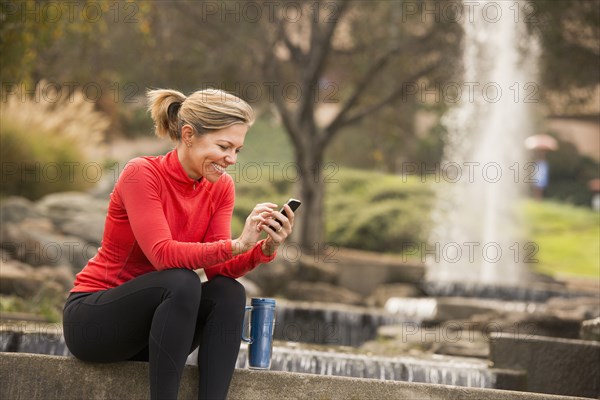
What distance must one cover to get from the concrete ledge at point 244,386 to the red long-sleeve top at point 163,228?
0.27 metres

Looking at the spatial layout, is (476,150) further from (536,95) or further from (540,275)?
(540,275)

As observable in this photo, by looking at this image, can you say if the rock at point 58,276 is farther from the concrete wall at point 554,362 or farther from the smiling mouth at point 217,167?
the smiling mouth at point 217,167

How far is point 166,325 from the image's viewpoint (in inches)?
121

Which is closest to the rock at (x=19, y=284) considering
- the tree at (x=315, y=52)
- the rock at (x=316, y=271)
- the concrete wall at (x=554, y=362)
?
the concrete wall at (x=554, y=362)

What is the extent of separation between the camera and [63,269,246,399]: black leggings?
3.07m

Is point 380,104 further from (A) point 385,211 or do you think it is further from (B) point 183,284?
(B) point 183,284

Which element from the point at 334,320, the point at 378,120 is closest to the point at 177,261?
the point at 334,320

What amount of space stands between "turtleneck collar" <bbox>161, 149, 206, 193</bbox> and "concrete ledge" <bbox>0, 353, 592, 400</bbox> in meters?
0.61

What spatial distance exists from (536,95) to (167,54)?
567 cm

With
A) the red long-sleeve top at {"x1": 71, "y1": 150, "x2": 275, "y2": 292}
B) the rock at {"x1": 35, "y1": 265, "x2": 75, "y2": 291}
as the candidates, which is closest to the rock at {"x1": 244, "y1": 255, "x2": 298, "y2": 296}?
the rock at {"x1": 35, "y1": 265, "x2": 75, "y2": 291}

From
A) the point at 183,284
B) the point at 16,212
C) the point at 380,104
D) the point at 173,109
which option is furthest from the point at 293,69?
the point at 183,284

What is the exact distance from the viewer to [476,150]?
15867 millimetres

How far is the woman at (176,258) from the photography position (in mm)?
3123

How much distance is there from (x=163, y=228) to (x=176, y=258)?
12 cm
